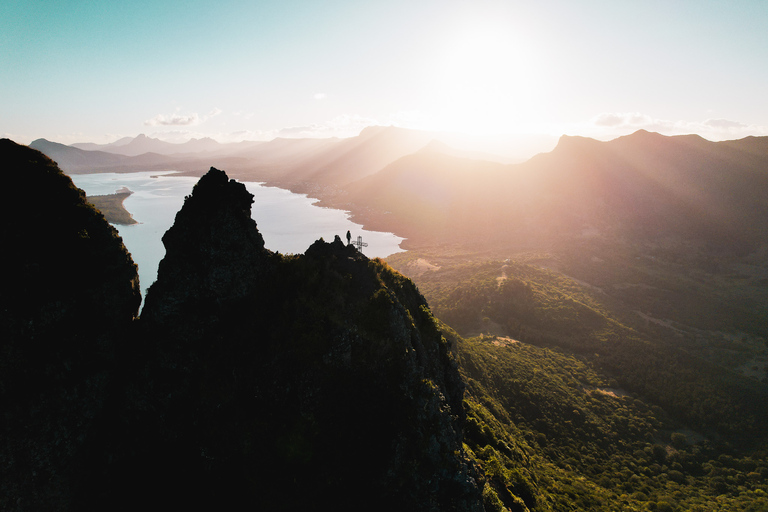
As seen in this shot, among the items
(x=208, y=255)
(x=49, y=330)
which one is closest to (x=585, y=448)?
(x=208, y=255)

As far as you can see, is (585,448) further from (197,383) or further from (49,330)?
(49,330)

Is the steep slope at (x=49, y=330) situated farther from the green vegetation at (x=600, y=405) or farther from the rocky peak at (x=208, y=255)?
the green vegetation at (x=600, y=405)

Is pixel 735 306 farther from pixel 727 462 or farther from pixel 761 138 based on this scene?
pixel 761 138

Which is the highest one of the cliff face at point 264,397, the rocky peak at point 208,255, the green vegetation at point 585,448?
→ the rocky peak at point 208,255

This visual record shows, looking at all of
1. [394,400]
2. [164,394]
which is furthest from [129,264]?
[394,400]

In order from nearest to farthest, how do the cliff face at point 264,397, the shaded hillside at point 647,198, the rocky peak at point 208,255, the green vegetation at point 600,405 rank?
the cliff face at point 264,397
the rocky peak at point 208,255
the green vegetation at point 600,405
the shaded hillside at point 647,198

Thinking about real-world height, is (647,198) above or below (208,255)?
above

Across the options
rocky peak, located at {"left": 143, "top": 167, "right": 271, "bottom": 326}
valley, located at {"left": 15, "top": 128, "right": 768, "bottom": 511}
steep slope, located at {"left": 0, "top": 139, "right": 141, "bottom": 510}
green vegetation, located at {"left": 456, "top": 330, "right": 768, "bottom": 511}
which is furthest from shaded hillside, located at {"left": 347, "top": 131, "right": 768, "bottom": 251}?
steep slope, located at {"left": 0, "top": 139, "right": 141, "bottom": 510}

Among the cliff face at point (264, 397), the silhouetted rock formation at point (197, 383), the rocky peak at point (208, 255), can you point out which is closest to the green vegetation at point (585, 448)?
the cliff face at point (264, 397)
